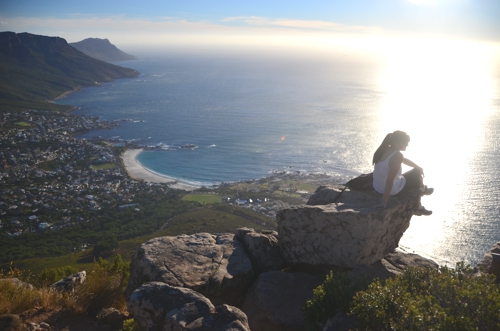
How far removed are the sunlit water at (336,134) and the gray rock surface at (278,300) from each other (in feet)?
120

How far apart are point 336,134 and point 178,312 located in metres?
89.3

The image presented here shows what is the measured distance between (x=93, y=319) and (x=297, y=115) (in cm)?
11023

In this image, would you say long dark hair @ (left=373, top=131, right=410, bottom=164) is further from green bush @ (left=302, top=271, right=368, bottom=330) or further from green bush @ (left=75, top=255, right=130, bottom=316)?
green bush @ (left=75, top=255, right=130, bottom=316)

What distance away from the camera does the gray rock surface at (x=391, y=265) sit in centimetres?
836

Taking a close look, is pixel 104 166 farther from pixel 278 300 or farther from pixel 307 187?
pixel 278 300

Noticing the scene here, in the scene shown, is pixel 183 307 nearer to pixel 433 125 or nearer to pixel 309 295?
pixel 309 295

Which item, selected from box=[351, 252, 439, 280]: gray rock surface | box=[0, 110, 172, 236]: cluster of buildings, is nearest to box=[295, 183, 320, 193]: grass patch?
box=[0, 110, 172, 236]: cluster of buildings

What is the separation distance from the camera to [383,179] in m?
9.38

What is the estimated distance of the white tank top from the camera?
9234mm

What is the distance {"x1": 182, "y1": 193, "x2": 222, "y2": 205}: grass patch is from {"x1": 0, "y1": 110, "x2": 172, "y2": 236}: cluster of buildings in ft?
17.8

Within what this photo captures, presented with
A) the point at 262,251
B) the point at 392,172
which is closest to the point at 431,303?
the point at 392,172

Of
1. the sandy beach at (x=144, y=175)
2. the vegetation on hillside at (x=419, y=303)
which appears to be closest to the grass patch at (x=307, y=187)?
the sandy beach at (x=144, y=175)

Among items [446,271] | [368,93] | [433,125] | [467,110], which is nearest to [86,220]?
[446,271]

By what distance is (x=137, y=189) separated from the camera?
62.0 meters
